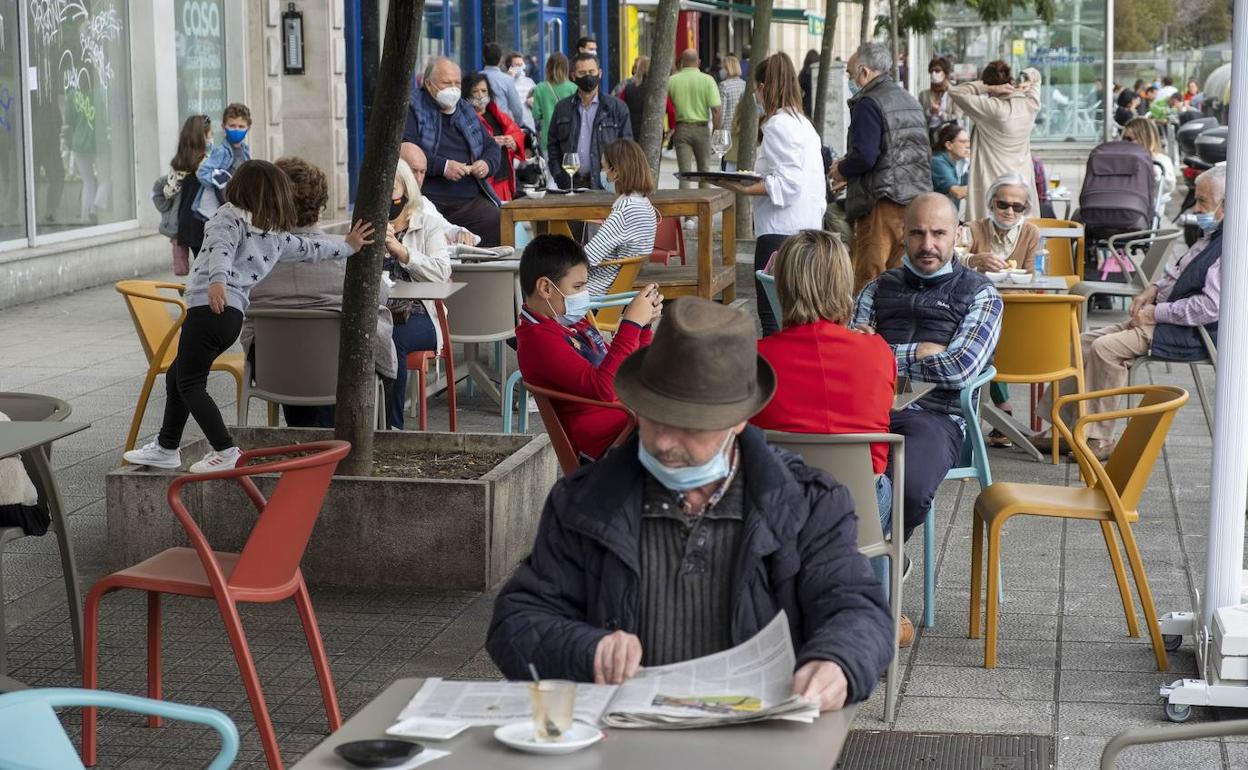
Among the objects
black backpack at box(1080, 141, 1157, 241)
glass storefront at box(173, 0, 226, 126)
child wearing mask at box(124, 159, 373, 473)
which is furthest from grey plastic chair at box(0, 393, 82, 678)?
glass storefront at box(173, 0, 226, 126)

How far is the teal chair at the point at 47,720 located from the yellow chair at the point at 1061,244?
796cm

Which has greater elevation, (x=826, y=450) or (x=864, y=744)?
(x=826, y=450)

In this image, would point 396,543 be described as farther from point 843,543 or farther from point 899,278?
point 843,543

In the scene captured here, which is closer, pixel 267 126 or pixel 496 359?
pixel 496 359

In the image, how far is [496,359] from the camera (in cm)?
1025

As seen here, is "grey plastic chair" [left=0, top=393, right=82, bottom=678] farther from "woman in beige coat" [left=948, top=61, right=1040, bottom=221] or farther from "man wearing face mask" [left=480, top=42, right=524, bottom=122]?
"man wearing face mask" [left=480, top=42, right=524, bottom=122]

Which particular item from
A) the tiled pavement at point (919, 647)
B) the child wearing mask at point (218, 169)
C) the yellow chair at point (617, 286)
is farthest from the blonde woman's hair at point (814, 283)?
the child wearing mask at point (218, 169)

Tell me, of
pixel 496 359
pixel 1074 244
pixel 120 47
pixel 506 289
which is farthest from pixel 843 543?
pixel 120 47

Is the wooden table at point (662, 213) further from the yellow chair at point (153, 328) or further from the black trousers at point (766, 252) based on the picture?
the yellow chair at point (153, 328)

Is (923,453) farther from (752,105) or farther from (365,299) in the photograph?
(752,105)

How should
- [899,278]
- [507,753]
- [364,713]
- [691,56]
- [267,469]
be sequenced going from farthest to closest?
1. [691,56]
2. [899,278]
3. [267,469]
4. [364,713]
5. [507,753]

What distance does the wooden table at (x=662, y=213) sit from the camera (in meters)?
10.5

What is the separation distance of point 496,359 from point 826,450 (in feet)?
18.8

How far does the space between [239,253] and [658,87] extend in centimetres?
563
